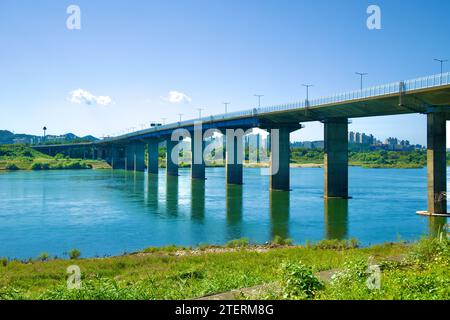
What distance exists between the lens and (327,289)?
12.0m

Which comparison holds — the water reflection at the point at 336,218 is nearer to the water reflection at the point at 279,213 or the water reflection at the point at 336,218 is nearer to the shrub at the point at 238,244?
the water reflection at the point at 279,213

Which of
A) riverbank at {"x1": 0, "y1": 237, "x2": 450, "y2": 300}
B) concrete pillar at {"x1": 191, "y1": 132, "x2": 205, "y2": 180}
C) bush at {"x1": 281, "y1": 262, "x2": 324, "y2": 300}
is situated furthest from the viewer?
concrete pillar at {"x1": 191, "y1": 132, "x2": 205, "y2": 180}

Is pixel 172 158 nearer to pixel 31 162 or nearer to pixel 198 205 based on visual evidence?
pixel 198 205

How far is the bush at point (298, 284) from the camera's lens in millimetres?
11336

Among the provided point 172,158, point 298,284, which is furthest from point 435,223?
point 172,158

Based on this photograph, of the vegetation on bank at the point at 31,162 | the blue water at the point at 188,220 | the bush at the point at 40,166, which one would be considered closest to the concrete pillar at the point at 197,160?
the blue water at the point at 188,220

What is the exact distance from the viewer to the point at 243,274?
1761 cm

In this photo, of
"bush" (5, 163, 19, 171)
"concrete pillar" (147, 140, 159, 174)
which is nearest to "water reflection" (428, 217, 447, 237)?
"concrete pillar" (147, 140, 159, 174)

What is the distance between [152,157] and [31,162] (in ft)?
183

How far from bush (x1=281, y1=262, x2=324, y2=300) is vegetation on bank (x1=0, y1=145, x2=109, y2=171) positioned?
15543cm

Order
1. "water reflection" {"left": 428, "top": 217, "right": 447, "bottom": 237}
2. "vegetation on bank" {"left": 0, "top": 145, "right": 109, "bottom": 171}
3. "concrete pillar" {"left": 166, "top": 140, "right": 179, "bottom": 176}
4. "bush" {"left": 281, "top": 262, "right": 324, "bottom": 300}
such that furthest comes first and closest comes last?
"vegetation on bank" {"left": 0, "top": 145, "right": 109, "bottom": 171} < "concrete pillar" {"left": 166, "top": 140, "right": 179, "bottom": 176} < "water reflection" {"left": 428, "top": 217, "right": 447, "bottom": 237} < "bush" {"left": 281, "top": 262, "right": 324, "bottom": 300}

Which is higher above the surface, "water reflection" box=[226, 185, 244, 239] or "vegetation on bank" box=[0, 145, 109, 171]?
"vegetation on bank" box=[0, 145, 109, 171]

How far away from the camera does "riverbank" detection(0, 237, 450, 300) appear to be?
1173 centimetres

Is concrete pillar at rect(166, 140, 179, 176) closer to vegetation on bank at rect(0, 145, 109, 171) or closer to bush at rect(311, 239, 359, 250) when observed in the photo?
vegetation on bank at rect(0, 145, 109, 171)
